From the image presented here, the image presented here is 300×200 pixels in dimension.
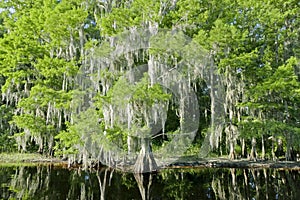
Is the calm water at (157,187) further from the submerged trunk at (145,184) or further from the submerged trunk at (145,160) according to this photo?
the submerged trunk at (145,160)

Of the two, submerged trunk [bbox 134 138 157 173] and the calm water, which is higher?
submerged trunk [bbox 134 138 157 173]

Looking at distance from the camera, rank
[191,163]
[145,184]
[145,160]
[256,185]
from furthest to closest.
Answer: [191,163] < [145,160] < [145,184] < [256,185]

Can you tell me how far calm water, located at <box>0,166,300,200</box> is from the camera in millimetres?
6418

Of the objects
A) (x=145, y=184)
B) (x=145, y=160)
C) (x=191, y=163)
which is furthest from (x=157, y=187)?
(x=191, y=163)

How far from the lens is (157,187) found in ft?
24.8

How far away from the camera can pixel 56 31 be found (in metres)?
11.9

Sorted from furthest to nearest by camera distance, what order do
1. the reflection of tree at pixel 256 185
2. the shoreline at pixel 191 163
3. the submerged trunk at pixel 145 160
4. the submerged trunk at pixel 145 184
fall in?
the shoreline at pixel 191 163
the submerged trunk at pixel 145 160
the submerged trunk at pixel 145 184
the reflection of tree at pixel 256 185

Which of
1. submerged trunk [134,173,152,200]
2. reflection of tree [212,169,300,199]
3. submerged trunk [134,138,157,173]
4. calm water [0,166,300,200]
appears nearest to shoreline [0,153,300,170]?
submerged trunk [134,138,157,173]

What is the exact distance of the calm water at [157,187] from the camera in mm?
6418

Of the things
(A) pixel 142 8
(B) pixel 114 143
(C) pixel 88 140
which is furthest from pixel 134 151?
(A) pixel 142 8

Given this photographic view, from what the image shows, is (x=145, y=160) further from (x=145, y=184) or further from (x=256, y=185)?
(x=256, y=185)

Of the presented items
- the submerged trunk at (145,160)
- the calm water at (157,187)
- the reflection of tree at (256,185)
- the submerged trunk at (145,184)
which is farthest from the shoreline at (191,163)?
the submerged trunk at (145,184)

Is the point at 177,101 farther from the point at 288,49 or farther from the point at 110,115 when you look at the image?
the point at 288,49

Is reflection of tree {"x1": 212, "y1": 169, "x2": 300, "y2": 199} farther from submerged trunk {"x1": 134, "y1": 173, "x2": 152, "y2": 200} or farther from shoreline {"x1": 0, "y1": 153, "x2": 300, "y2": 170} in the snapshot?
shoreline {"x1": 0, "y1": 153, "x2": 300, "y2": 170}
